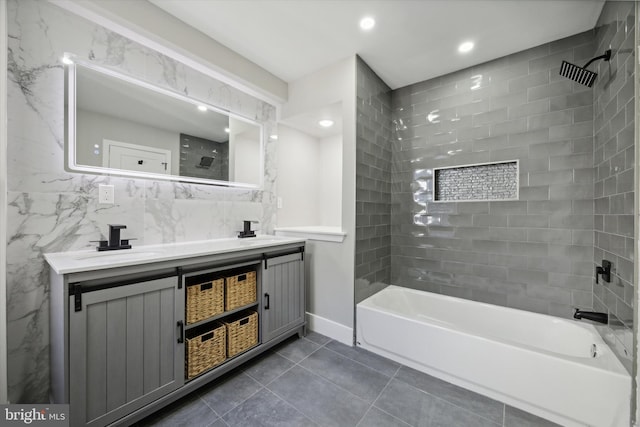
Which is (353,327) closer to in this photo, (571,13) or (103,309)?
(103,309)

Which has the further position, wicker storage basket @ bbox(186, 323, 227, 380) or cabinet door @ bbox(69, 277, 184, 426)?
wicker storage basket @ bbox(186, 323, 227, 380)

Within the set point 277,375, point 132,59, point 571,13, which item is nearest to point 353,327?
point 277,375

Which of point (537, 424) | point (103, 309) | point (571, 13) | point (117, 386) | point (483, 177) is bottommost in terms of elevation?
point (537, 424)

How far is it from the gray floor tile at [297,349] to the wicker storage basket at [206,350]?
0.58 meters

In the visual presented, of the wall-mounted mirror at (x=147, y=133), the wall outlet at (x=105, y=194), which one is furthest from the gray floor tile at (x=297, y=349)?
the wall outlet at (x=105, y=194)

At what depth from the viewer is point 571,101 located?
1.94 metres

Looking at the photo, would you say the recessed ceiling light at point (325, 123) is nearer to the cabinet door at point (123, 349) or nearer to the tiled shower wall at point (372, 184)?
the tiled shower wall at point (372, 184)

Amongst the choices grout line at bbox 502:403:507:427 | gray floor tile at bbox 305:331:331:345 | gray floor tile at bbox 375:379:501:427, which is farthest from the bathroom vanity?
grout line at bbox 502:403:507:427

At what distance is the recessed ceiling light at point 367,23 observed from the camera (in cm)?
183

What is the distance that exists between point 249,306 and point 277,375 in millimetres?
554

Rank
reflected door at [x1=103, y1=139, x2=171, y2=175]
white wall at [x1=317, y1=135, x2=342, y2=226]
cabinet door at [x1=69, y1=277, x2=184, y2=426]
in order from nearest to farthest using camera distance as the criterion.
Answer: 1. cabinet door at [x1=69, y1=277, x2=184, y2=426]
2. reflected door at [x1=103, y1=139, x2=171, y2=175]
3. white wall at [x1=317, y1=135, x2=342, y2=226]

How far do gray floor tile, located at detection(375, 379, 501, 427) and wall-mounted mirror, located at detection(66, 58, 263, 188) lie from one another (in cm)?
216

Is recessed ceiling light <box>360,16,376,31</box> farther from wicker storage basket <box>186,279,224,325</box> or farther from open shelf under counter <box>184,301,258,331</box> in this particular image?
open shelf under counter <box>184,301,258,331</box>

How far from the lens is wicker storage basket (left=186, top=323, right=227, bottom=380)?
5.11ft
